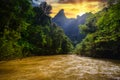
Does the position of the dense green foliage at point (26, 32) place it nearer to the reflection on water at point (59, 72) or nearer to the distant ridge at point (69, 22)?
the reflection on water at point (59, 72)

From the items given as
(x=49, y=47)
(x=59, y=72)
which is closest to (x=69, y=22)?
(x=49, y=47)

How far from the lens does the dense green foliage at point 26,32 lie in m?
28.2

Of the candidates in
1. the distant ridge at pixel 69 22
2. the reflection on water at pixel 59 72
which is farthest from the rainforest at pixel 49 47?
the distant ridge at pixel 69 22

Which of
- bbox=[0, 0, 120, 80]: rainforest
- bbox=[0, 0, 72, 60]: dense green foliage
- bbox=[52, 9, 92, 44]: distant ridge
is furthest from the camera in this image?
bbox=[52, 9, 92, 44]: distant ridge

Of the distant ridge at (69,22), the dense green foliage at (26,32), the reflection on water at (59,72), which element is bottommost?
→ the reflection on water at (59,72)

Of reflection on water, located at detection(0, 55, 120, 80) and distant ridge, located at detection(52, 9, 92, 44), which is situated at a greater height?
distant ridge, located at detection(52, 9, 92, 44)

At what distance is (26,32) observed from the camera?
5216 centimetres

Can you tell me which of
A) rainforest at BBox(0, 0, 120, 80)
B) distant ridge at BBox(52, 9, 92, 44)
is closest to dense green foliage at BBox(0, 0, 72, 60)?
rainforest at BBox(0, 0, 120, 80)

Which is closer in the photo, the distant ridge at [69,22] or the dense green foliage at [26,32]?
the dense green foliage at [26,32]

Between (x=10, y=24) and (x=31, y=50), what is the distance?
24.8 m

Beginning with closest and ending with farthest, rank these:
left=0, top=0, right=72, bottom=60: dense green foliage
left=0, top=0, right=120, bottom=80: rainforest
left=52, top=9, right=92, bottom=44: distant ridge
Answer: left=0, top=0, right=120, bottom=80: rainforest, left=0, top=0, right=72, bottom=60: dense green foliage, left=52, top=9, right=92, bottom=44: distant ridge

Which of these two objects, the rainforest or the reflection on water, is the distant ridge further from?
the reflection on water

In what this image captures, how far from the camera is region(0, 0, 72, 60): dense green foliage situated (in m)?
28.2

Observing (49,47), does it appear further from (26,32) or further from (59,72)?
(59,72)
